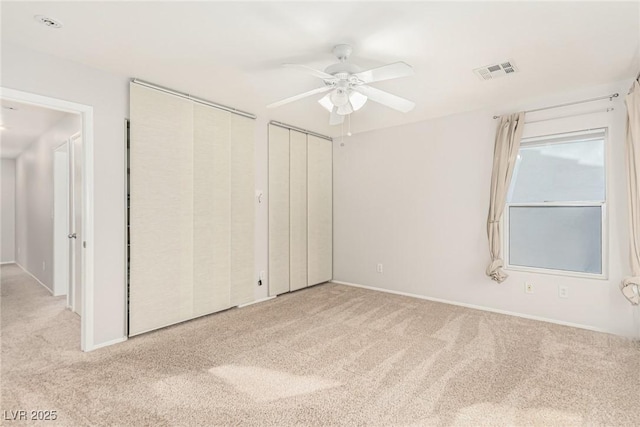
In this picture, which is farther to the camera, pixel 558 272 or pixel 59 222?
pixel 59 222

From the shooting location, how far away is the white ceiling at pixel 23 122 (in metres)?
3.85

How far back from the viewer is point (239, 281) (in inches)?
159

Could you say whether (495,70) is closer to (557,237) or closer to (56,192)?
(557,237)

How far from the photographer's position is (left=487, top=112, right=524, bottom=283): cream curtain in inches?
143

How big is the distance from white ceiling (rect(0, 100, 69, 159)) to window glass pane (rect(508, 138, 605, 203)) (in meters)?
5.09

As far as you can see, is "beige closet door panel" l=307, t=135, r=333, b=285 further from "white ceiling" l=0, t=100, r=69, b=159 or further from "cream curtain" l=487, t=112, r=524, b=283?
"white ceiling" l=0, t=100, r=69, b=159

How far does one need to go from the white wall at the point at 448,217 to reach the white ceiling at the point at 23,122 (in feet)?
12.9

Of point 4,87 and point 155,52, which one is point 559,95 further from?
point 4,87

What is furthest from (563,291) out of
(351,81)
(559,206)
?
(351,81)

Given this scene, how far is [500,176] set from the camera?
371cm

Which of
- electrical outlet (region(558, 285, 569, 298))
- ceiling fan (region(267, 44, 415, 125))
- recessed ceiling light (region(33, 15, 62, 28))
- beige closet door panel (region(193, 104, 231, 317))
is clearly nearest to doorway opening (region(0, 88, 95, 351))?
recessed ceiling light (region(33, 15, 62, 28))

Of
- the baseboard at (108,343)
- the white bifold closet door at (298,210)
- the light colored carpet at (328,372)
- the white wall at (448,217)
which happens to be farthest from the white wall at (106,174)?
the white wall at (448,217)

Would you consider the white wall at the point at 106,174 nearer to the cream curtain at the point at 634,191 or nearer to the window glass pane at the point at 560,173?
the window glass pane at the point at 560,173

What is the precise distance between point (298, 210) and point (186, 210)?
1.81 metres
